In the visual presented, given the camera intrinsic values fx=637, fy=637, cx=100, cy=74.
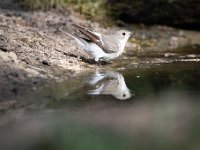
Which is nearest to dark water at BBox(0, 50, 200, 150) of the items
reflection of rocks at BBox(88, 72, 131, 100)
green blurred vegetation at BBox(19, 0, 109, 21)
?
reflection of rocks at BBox(88, 72, 131, 100)

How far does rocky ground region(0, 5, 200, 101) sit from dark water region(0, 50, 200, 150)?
35 centimetres

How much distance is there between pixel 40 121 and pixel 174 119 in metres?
1.66

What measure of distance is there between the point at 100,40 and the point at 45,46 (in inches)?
45.8

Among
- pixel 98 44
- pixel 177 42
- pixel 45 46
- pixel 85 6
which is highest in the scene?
pixel 85 6

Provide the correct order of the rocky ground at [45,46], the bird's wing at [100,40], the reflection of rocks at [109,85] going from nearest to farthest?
the reflection of rocks at [109,85], the rocky ground at [45,46], the bird's wing at [100,40]

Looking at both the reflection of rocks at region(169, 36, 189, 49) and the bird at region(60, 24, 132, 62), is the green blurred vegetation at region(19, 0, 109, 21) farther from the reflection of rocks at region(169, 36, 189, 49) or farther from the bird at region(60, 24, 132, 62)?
the bird at region(60, 24, 132, 62)

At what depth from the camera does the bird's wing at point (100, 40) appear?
11312mm

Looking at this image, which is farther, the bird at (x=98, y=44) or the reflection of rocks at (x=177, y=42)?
the reflection of rocks at (x=177, y=42)

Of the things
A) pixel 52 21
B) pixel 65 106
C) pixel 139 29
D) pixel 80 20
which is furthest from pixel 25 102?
pixel 139 29

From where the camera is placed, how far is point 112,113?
27.3 ft

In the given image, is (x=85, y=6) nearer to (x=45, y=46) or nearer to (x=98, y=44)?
(x=45, y=46)

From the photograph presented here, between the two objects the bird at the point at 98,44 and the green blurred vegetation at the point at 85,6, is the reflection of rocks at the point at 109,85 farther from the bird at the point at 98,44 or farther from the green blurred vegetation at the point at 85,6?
the green blurred vegetation at the point at 85,6

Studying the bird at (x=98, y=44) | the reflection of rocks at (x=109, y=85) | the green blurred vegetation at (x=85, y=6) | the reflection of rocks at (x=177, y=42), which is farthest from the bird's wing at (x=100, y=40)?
the green blurred vegetation at (x=85, y=6)

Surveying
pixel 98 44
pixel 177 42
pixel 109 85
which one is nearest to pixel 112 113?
pixel 109 85
